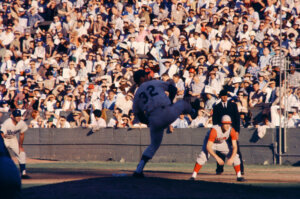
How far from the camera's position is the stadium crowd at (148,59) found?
1955 cm

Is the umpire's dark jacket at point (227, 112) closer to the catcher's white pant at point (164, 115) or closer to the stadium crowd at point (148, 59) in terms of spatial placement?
the catcher's white pant at point (164, 115)

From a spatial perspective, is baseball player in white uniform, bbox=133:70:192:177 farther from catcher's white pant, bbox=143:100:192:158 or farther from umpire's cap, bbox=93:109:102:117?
umpire's cap, bbox=93:109:102:117

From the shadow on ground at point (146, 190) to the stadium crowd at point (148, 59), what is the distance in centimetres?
842

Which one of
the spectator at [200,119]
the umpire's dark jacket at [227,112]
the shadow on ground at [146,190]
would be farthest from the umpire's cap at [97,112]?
the shadow on ground at [146,190]

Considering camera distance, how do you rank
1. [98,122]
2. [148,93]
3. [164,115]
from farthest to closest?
[98,122] → [148,93] → [164,115]

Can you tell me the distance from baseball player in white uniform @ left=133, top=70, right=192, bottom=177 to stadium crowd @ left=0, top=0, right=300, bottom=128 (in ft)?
24.4

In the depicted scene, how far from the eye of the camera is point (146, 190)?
363 inches

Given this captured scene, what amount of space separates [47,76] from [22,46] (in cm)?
413

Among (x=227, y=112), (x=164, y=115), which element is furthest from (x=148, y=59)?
(x=164, y=115)

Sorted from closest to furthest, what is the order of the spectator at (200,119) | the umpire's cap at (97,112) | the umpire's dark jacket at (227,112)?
the umpire's dark jacket at (227,112) → the spectator at (200,119) → the umpire's cap at (97,112)

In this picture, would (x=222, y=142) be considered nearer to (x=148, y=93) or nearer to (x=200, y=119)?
(x=148, y=93)

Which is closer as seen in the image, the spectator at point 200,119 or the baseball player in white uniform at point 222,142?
the baseball player in white uniform at point 222,142

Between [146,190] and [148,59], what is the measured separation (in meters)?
14.6

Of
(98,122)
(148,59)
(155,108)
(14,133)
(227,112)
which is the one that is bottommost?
(98,122)
